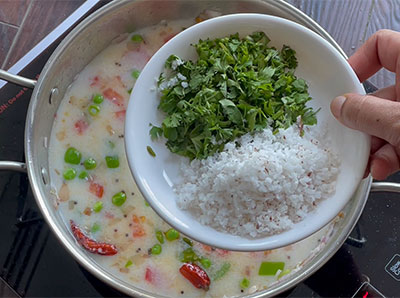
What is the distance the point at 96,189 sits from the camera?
112 centimetres

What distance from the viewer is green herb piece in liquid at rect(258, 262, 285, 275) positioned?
1058 mm

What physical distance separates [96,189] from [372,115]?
645 mm

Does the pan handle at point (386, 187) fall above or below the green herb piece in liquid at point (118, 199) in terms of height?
above

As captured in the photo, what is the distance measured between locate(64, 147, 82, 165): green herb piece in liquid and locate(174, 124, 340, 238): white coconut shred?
35cm

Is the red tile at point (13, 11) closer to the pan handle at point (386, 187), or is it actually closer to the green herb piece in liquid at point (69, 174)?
the green herb piece in liquid at point (69, 174)

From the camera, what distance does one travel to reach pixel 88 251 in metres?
1.07

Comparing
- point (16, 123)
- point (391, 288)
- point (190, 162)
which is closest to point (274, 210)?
point (190, 162)

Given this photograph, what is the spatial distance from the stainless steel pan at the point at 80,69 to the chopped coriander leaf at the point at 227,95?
0.18m

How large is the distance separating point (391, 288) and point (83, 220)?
727 mm

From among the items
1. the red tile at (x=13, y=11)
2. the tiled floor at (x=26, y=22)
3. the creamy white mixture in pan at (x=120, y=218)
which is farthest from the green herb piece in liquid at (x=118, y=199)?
the red tile at (x=13, y=11)

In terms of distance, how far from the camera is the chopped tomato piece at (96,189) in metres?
1.11

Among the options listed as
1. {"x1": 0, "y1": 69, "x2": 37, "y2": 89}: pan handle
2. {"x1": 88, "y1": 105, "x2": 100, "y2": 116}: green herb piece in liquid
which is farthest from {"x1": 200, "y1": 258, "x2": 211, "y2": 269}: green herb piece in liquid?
{"x1": 0, "y1": 69, "x2": 37, "y2": 89}: pan handle

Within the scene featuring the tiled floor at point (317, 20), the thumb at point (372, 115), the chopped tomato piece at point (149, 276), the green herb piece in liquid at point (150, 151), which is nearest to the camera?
the thumb at point (372, 115)

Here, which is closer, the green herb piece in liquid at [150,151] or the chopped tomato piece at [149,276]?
the green herb piece in liquid at [150,151]
